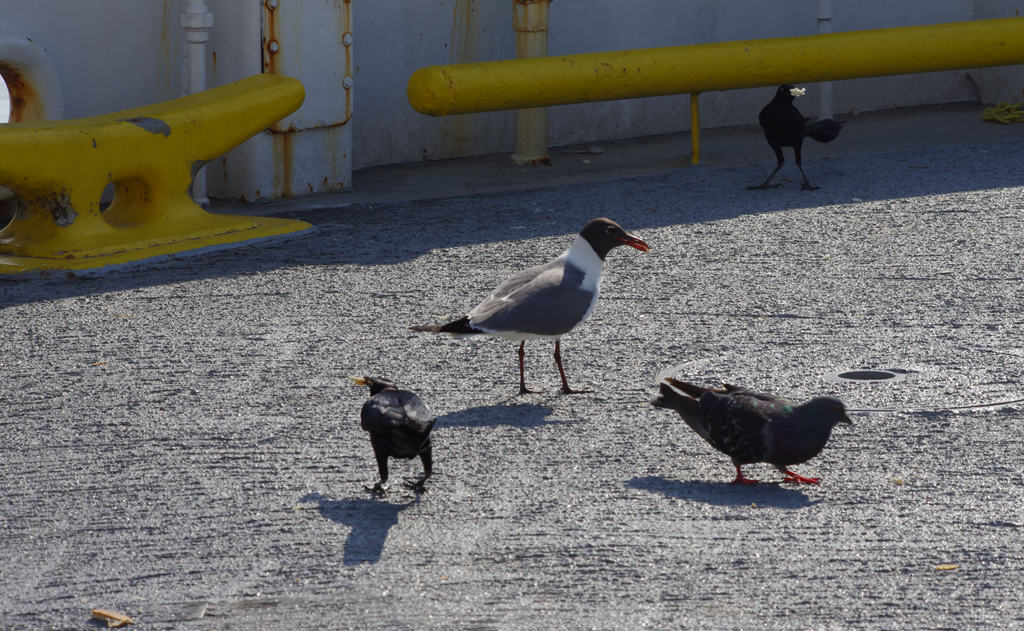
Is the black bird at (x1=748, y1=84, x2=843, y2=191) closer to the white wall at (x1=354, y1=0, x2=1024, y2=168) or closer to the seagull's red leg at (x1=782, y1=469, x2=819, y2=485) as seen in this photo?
the white wall at (x1=354, y1=0, x2=1024, y2=168)

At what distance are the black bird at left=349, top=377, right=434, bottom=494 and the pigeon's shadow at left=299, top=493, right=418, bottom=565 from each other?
0.31 feet

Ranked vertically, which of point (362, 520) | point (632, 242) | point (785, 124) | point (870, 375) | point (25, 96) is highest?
point (25, 96)

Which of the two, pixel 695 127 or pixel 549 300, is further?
pixel 695 127

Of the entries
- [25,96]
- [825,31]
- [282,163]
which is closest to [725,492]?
[282,163]

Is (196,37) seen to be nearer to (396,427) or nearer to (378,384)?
(378,384)

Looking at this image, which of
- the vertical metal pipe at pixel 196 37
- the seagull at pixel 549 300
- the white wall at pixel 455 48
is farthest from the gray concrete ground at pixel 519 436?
the white wall at pixel 455 48

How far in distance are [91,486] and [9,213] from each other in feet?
14.6

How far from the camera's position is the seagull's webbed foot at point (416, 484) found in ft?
13.6

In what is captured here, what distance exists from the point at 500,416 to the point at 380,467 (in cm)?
86

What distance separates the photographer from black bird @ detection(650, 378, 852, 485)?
4.11 metres

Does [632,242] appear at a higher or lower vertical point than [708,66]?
lower

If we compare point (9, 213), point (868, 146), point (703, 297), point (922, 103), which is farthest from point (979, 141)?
point (9, 213)

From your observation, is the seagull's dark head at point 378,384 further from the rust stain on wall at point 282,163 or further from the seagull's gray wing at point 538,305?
the rust stain on wall at point 282,163

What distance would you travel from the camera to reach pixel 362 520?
3.97 metres
